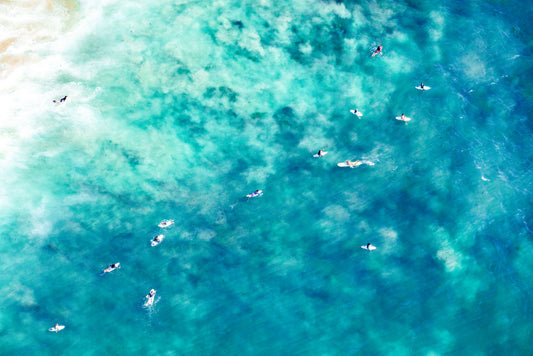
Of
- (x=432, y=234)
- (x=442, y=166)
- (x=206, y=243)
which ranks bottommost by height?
(x=206, y=243)

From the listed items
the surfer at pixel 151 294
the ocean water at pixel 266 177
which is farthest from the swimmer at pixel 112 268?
the surfer at pixel 151 294

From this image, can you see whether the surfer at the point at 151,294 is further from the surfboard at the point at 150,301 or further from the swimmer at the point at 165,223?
the swimmer at the point at 165,223

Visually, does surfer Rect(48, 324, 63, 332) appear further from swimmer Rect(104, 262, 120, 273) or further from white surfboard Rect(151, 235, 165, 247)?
white surfboard Rect(151, 235, 165, 247)

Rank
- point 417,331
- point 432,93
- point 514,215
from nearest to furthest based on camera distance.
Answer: point 417,331 → point 514,215 → point 432,93

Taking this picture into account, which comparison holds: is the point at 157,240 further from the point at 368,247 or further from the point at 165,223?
the point at 368,247

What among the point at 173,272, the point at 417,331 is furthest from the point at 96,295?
the point at 417,331

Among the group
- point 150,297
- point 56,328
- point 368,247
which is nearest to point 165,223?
point 150,297

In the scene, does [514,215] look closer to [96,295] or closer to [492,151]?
[492,151]

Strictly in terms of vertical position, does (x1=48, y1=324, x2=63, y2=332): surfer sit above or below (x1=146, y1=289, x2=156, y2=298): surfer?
below

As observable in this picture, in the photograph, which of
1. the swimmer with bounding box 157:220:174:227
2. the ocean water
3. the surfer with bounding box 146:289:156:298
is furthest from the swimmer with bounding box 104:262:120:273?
the swimmer with bounding box 157:220:174:227
